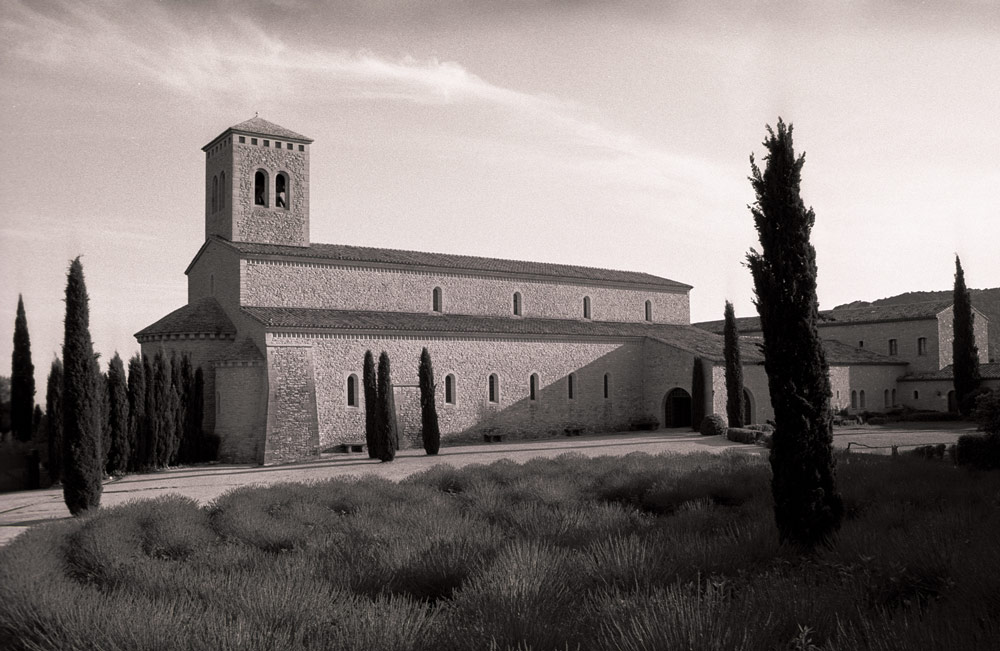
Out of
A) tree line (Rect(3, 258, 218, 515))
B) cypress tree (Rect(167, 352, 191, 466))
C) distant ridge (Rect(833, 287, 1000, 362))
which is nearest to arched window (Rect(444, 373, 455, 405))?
tree line (Rect(3, 258, 218, 515))

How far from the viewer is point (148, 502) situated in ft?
45.0

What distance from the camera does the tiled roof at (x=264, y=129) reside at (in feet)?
99.8

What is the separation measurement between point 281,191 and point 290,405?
428 inches

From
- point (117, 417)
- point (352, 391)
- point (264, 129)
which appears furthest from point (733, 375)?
point (117, 417)

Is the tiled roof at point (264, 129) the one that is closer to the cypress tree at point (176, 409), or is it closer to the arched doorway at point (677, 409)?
the cypress tree at point (176, 409)

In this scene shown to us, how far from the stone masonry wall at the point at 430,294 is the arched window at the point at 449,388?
3.91m

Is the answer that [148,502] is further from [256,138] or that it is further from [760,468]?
[256,138]

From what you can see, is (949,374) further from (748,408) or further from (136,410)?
(136,410)

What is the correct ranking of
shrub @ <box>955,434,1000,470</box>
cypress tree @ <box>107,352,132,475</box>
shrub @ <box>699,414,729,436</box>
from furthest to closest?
shrub @ <box>699,414,729,436</box>, cypress tree @ <box>107,352,132,475</box>, shrub @ <box>955,434,1000,470</box>

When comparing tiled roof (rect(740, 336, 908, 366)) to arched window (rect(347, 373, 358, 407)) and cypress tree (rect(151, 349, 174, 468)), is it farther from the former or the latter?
cypress tree (rect(151, 349, 174, 468))

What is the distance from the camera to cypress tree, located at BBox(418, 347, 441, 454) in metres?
26.0

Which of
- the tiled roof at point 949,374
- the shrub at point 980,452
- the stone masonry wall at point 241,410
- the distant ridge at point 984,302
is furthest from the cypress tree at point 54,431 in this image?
the distant ridge at point 984,302

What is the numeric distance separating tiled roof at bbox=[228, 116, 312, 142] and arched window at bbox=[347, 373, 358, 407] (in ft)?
37.5

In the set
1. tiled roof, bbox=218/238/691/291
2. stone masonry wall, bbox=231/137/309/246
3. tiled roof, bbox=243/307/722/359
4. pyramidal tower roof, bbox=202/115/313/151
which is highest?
pyramidal tower roof, bbox=202/115/313/151
